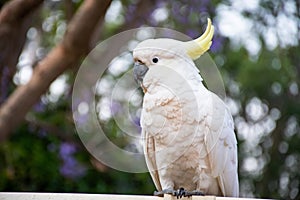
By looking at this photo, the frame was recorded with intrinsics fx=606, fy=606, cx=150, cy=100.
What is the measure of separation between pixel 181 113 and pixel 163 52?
0.17 m

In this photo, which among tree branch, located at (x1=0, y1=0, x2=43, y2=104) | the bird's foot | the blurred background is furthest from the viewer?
the blurred background

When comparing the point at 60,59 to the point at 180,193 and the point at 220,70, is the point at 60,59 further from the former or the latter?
the point at 220,70

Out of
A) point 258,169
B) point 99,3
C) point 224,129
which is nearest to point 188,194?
point 224,129

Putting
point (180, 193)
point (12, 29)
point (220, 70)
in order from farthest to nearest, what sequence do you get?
point (220, 70) → point (12, 29) → point (180, 193)

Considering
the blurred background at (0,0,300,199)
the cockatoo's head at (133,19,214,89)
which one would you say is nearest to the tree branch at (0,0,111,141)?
the blurred background at (0,0,300,199)

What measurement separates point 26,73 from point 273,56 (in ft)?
4.81

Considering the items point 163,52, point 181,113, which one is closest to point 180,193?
point 181,113

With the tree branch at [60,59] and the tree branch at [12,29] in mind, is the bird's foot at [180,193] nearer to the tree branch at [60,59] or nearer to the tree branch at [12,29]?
the tree branch at [60,59]

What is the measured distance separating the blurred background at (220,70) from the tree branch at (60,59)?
97 millimetres

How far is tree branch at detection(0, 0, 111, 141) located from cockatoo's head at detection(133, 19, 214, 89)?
27.8 inches

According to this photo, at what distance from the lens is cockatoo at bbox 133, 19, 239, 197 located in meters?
1.59

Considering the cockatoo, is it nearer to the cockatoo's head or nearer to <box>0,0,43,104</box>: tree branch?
the cockatoo's head

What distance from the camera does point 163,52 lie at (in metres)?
1.58

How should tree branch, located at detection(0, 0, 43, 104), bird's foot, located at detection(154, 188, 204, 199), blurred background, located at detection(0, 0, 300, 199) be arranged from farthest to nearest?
blurred background, located at detection(0, 0, 300, 199) → tree branch, located at detection(0, 0, 43, 104) → bird's foot, located at detection(154, 188, 204, 199)
